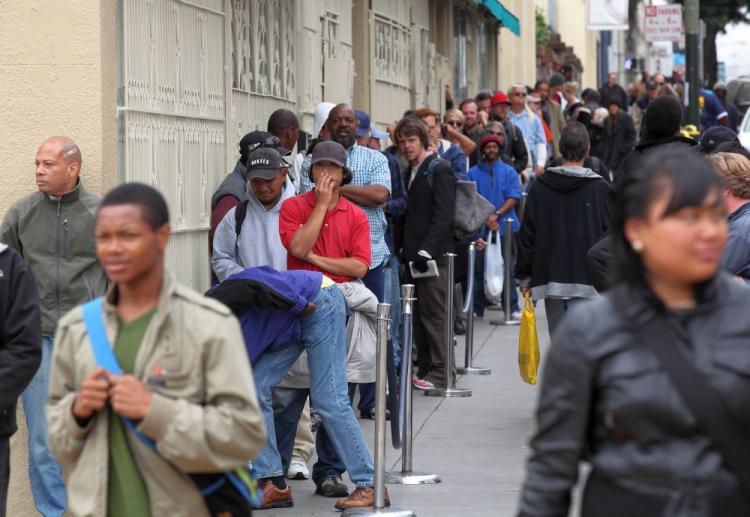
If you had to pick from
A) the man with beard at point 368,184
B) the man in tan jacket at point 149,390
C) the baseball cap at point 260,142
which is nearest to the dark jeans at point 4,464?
the man in tan jacket at point 149,390

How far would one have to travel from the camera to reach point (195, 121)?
977cm

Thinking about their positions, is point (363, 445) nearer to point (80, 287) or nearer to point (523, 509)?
point (80, 287)

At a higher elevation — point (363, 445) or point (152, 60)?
point (152, 60)

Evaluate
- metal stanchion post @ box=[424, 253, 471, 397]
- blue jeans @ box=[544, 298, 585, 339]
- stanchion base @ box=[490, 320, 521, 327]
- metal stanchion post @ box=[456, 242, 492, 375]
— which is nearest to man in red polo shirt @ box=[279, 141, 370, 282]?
blue jeans @ box=[544, 298, 585, 339]

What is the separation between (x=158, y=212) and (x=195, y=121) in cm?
569

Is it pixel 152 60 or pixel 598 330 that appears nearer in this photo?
pixel 598 330

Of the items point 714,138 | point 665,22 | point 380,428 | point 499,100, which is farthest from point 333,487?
point 665,22

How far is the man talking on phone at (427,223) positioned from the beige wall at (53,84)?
3.54 m

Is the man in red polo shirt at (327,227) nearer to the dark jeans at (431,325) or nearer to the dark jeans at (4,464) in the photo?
the dark jeans at (4,464)

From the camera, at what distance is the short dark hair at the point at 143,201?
163 inches

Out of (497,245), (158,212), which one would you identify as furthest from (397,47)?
(158,212)

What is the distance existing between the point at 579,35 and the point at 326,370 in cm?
4618

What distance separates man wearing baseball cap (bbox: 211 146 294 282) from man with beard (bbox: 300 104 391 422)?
1209 millimetres

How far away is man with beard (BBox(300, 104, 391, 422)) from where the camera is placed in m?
9.73
